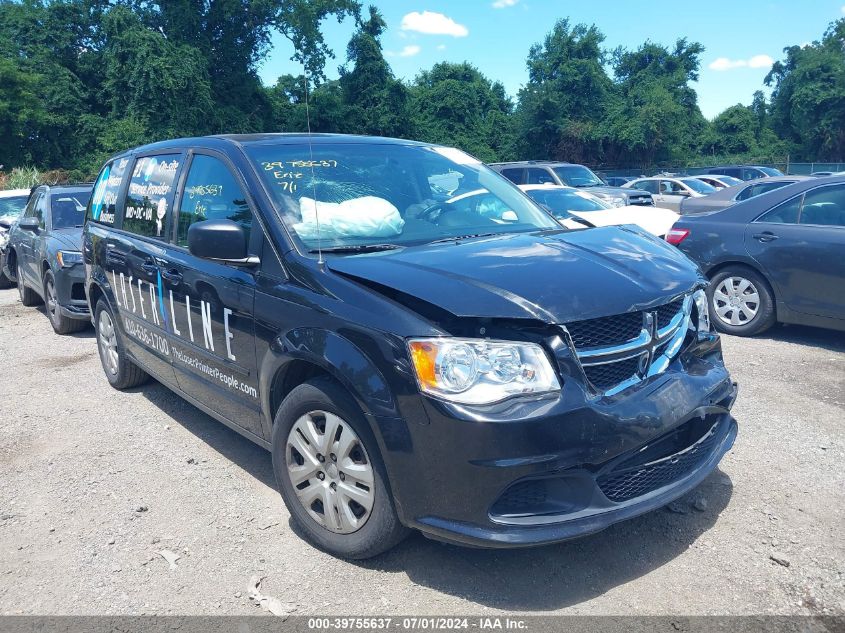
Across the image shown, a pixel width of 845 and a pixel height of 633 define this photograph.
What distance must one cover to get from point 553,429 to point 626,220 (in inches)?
358

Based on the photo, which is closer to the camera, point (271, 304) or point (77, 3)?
point (271, 304)

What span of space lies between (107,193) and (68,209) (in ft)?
12.3

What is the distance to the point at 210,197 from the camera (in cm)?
415

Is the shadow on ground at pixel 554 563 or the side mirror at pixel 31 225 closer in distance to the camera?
the shadow on ground at pixel 554 563

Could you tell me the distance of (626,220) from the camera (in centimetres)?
1116

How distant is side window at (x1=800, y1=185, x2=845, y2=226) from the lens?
6477 mm

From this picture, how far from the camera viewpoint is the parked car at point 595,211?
1117 centimetres

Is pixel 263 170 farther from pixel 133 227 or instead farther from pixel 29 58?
pixel 29 58

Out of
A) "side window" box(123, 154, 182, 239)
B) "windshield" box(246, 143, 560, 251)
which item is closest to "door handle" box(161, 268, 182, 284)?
"side window" box(123, 154, 182, 239)

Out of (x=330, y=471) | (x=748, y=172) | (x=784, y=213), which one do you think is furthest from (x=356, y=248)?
(x=748, y=172)

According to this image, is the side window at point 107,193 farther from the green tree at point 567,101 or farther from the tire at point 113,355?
the green tree at point 567,101

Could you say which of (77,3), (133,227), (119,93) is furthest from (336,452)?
(77,3)

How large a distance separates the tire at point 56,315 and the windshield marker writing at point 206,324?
4857 millimetres

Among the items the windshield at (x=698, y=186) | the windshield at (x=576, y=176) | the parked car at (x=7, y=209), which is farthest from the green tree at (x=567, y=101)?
the parked car at (x=7, y=209)
